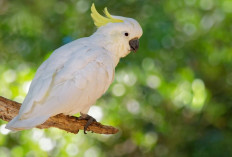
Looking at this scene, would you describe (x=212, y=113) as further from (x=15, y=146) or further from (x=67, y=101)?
(x=67, y=101)

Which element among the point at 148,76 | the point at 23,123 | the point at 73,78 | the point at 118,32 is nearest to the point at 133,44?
the point at 118,32

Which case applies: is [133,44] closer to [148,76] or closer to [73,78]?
[73,78]

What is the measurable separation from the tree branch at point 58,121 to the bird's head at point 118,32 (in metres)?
0.54

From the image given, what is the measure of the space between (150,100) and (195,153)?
81cm

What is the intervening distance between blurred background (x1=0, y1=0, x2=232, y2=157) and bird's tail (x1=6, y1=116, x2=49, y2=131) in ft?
5.48

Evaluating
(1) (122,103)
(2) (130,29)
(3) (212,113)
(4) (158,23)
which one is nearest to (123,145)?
(1) (122,103)

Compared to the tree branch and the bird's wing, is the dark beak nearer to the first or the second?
the bird's wing

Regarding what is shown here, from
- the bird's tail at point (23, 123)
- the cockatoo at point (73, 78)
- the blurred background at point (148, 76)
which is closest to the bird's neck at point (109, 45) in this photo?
the cockatoo at point (73, 78)

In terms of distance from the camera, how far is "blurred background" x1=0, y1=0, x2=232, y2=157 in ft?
14.7

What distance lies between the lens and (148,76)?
462 cm

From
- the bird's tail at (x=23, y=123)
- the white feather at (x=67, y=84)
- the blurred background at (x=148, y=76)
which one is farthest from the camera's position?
the blurred background at (x=148, y=76)

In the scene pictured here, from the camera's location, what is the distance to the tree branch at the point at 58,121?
275 cm

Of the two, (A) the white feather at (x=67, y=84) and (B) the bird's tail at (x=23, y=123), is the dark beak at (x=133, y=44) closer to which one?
(A) the white feather at (x=67, y=84)

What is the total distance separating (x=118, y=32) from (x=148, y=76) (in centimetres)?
154
